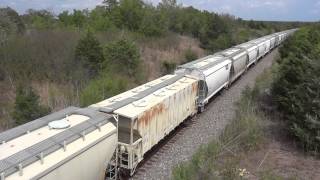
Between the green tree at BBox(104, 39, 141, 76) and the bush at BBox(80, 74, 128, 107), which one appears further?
the green tree at BBox(104, 39, 141, 76)

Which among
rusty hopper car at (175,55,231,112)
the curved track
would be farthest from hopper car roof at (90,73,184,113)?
the curved track

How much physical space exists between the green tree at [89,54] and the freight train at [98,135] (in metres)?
9.88

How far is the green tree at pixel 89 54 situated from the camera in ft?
96.5

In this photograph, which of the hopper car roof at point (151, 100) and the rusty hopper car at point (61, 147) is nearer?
the rusty hopper car at point (61, 147)

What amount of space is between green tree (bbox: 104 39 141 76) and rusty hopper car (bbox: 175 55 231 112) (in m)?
Answer: 6.60

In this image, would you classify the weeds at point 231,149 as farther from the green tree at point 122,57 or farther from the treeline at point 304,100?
the green tree at point 122,57

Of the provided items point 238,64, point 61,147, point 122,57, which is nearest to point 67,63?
point 122,57

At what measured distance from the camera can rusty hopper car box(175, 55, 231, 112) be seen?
2314 cm

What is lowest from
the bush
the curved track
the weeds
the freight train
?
the curved track

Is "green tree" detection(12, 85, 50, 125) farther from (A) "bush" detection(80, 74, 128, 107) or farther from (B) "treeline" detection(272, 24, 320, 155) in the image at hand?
(B) "treeline" detection(272, 24, 320, 155)

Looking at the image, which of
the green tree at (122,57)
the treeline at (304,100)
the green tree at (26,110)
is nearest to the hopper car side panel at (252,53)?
the green tree at (122,57)

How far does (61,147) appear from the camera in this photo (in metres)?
10.2

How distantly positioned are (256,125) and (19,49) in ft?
60.9

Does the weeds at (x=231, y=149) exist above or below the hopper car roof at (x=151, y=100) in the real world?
below
